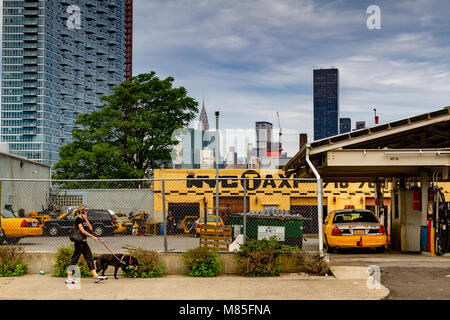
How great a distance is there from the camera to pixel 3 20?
174125 mm

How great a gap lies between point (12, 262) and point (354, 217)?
10.3 m

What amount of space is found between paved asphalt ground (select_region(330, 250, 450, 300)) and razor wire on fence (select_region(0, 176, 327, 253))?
1633 millimetres

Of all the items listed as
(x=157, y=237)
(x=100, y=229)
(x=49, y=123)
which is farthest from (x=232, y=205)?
(x=49, y=123)

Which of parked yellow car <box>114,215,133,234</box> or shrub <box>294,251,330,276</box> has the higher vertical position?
parked yellow car <box>114,215,133,234</box>

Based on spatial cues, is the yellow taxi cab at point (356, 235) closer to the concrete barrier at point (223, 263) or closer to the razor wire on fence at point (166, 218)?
the razor wire on fence at point (166, 218)

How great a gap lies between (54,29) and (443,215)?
18160 centimetres

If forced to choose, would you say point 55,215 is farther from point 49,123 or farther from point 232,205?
point 49,123

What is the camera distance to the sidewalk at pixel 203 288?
1040 centimetres

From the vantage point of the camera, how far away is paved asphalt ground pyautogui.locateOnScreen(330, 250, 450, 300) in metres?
10.4

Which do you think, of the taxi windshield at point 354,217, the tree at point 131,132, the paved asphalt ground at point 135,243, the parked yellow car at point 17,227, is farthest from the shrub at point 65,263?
the tree at point 131,132

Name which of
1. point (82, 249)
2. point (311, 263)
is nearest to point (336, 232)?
point (311, 263)

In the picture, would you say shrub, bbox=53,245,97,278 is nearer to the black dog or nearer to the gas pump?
the black dog

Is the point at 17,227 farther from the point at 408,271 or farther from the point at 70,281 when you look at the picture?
the point at 408,271

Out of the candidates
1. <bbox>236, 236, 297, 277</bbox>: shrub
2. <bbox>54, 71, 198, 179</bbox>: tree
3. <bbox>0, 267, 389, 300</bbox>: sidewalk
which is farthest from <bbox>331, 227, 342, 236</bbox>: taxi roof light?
<bbox>54, 71, 198, 179</bbox>: tree
